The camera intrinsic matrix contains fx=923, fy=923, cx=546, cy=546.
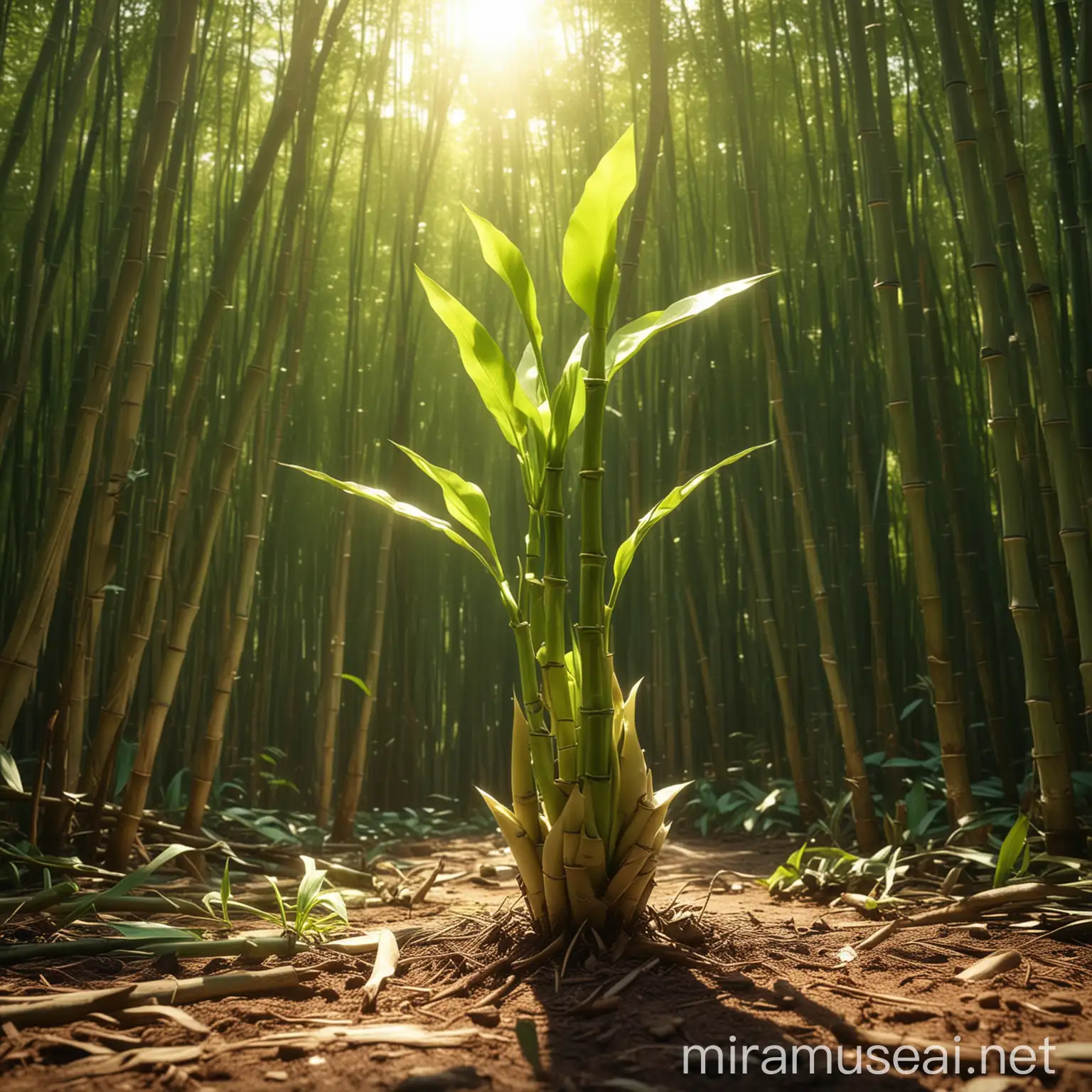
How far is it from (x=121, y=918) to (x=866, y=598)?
5.26 feet

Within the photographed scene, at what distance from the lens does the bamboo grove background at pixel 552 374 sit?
1.21m

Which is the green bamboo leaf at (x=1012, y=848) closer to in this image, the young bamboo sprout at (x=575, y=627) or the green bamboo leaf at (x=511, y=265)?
the young bamboo sprout at (x=575, y=627)

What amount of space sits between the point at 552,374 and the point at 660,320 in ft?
5.04

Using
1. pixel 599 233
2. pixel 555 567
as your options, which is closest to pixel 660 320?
pixel 599 233

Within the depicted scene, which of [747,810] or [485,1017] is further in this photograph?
[747,810]

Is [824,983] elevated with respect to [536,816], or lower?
lower

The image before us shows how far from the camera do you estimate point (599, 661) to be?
2.57 feet

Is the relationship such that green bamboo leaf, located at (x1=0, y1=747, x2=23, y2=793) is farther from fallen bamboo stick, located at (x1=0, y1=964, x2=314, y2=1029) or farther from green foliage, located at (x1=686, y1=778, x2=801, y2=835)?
green foliage, located at (x1=686, y1=778, x2=801, y2=835)

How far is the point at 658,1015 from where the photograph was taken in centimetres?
67

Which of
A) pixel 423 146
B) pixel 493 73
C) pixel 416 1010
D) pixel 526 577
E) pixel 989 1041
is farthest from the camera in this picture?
pixel 493 73

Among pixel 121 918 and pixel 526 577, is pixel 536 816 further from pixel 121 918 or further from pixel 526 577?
pixel 121 918

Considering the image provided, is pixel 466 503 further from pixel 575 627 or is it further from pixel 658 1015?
pixel 658 1015

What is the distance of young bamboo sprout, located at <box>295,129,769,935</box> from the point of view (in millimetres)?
766

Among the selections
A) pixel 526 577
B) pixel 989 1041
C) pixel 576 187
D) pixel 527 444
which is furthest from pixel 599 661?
pixel 576 187
